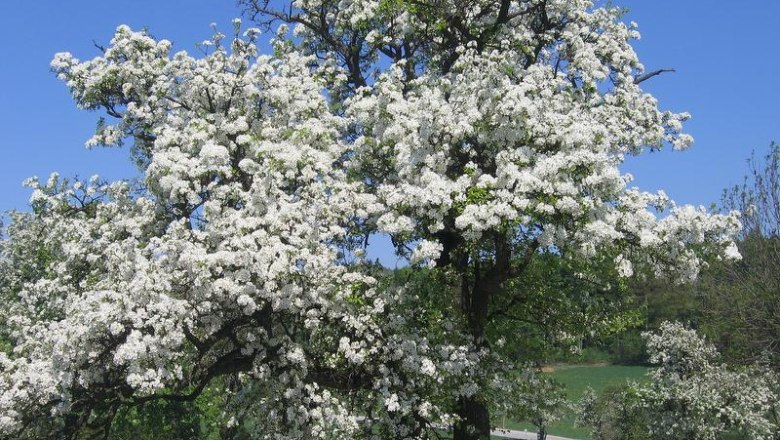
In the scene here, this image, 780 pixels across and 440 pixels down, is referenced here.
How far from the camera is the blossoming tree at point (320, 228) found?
1609cm

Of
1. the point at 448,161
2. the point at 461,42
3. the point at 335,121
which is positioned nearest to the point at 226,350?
the point at 335,121

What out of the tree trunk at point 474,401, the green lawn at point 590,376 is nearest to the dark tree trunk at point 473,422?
the tree trunk at point 474,401

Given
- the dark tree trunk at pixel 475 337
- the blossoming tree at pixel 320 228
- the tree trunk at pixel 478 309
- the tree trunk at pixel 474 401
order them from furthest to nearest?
the tree trunk at pixel 474 401, the dark tree trunk at pixel 475 337, the tree trunk at pixel 478 309, the blossoming tree at pixel 320 228

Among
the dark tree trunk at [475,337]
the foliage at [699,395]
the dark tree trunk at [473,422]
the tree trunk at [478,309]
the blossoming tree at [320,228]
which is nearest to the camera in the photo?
the blossoming tree at [320,228]

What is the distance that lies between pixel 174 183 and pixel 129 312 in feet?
12.1

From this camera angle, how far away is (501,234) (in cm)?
1716

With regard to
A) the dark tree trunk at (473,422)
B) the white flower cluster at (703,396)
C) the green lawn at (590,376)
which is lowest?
the dark tree trunk at (473,422)

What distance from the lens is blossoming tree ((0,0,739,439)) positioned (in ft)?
52.8

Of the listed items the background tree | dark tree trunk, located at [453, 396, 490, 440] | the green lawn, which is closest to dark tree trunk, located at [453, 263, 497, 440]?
dark tree trunk, located at [453, 396, 490, 440]

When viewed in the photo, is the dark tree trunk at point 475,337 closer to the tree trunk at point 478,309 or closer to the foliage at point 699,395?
the tree trunk at point 478,309

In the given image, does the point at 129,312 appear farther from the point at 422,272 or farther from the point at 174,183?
the point at 422,272

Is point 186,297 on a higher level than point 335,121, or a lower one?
lower

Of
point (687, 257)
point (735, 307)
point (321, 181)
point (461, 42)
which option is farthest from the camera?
point (735, 307)

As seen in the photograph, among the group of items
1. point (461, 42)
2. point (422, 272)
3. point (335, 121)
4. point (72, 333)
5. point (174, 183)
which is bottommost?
point (72, 333)
